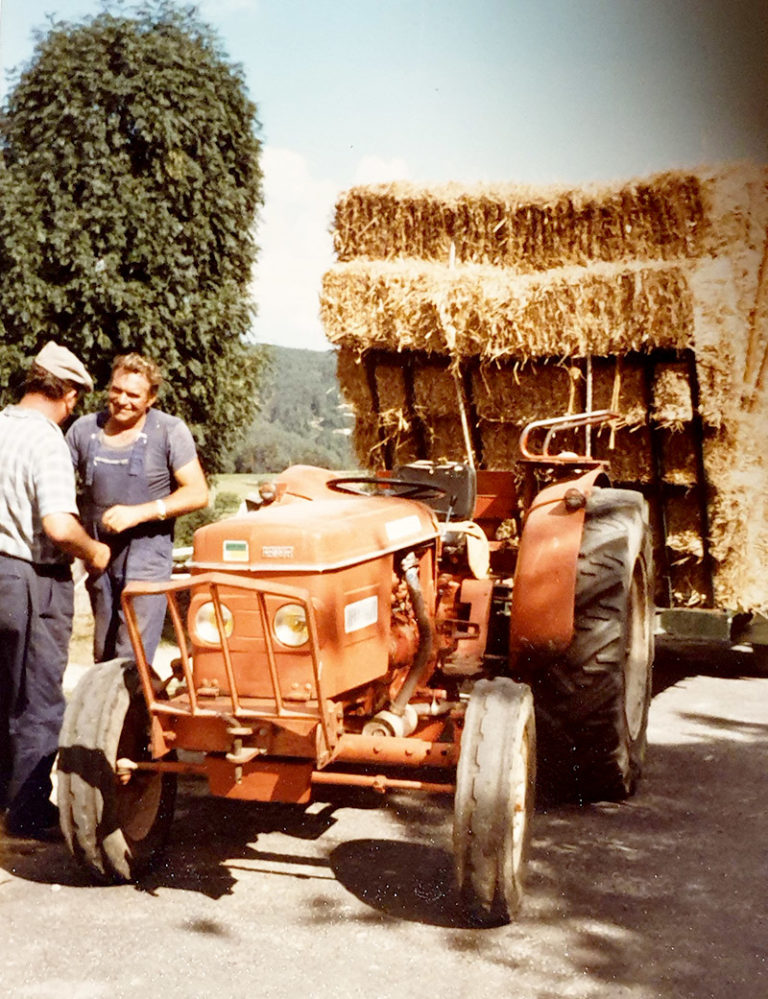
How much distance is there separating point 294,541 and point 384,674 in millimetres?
674

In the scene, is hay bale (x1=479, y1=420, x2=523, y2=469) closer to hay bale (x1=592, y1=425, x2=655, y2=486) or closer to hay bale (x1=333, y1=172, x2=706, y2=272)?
hay bale (x1=592, y1=425, x2=655, y2=486)

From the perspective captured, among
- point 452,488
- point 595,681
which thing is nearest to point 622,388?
point 452,488

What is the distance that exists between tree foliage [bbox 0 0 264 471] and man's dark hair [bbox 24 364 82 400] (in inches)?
117

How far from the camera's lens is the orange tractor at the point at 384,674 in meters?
3.44

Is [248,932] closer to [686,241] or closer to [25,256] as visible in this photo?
[686,241]

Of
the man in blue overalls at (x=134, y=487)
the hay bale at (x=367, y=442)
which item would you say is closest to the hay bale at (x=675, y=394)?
the hay bale at (x=367, y=442)

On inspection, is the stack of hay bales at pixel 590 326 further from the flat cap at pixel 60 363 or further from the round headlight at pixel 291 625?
the round headlight at pixel 291 625

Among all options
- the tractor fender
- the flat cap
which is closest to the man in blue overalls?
the flat cap

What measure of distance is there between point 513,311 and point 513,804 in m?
3.28

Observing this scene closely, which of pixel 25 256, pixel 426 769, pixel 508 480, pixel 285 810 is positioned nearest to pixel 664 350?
pixel 508 480

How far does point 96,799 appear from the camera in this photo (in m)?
3.62

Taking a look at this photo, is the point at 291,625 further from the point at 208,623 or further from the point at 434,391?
the point at 434,391

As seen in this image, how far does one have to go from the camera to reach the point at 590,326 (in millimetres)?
5891

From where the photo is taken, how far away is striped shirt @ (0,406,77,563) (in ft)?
13.9
